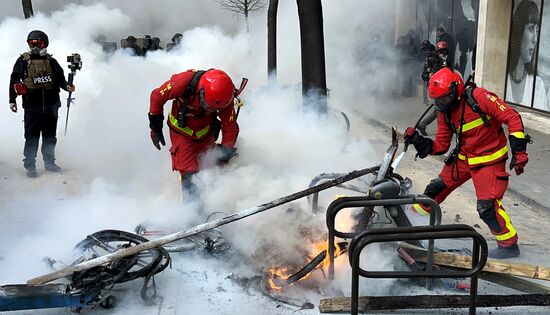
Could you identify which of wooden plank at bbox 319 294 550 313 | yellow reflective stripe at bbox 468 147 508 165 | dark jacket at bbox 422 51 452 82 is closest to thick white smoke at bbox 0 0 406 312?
wooden plank at bbox 319 294 550 313

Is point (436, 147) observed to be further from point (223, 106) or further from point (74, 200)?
point (74, 200)

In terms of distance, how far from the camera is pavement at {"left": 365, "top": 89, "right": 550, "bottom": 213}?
221 inches

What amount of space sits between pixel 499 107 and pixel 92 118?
222 inches

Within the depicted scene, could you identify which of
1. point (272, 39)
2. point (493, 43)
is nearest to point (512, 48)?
point (493, 43)

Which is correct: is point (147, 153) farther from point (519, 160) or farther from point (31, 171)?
point (519, 160)

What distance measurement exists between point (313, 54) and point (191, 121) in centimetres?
283

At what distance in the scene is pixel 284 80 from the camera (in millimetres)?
12422

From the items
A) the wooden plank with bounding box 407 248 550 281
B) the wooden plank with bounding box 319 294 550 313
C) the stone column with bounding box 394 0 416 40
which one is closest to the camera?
the wooden plank with bounding box 319 294 550 313

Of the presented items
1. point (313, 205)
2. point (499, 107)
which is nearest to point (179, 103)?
point (313, 205)

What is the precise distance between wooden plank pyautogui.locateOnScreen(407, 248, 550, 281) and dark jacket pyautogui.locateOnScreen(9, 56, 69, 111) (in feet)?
16.0

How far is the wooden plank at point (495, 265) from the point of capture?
3211 mm

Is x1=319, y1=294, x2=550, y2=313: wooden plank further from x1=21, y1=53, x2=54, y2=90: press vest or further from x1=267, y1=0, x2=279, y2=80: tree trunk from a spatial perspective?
x1=267, y1=0, x2=279, y2=80: tree trunk

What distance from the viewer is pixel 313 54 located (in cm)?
679

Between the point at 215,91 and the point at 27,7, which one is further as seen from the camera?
the point at 27,7
